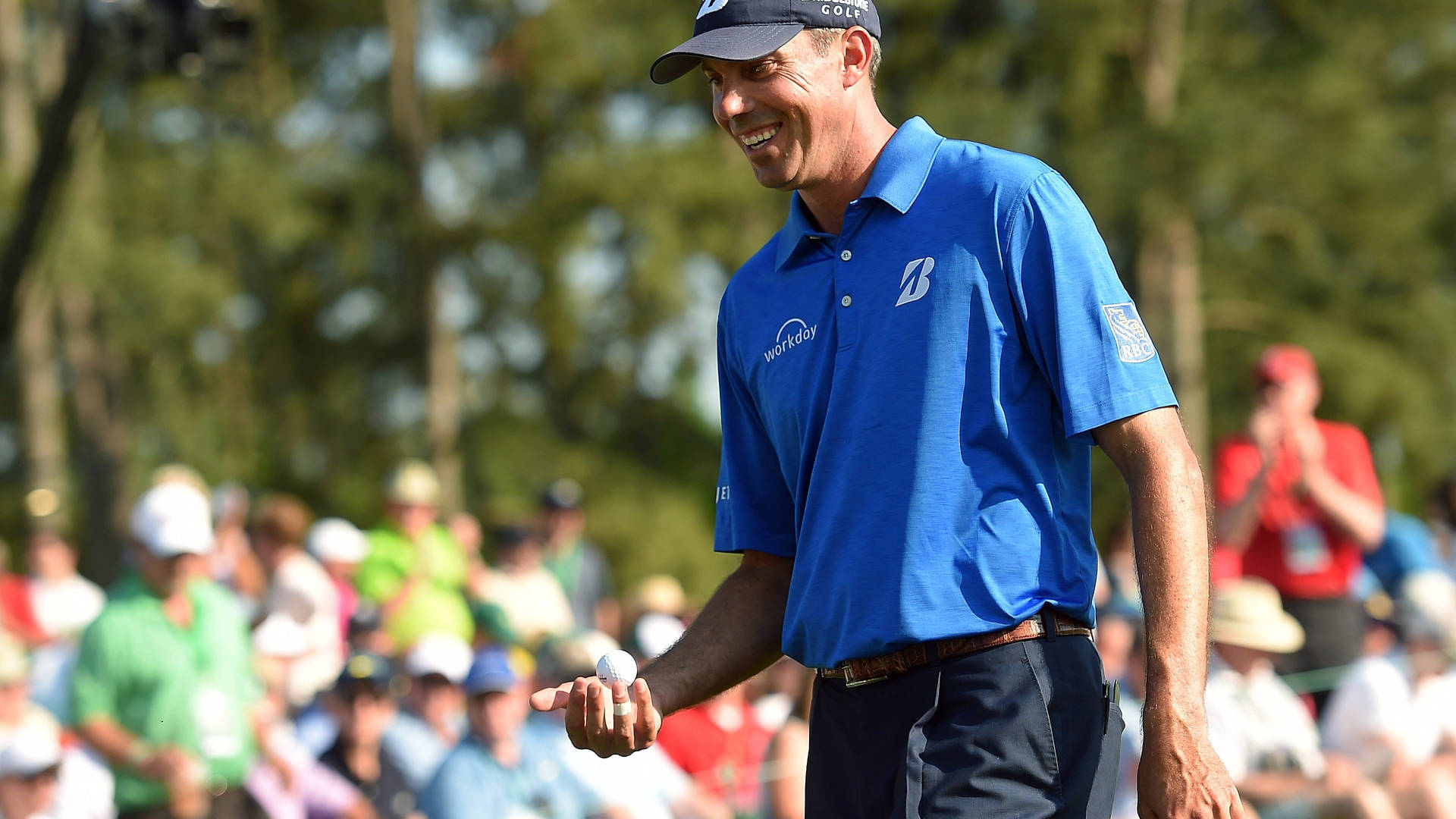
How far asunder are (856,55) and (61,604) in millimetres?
8051

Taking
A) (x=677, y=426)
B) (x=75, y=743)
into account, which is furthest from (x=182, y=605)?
(x=677, y=426)

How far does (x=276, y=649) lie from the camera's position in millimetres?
7879

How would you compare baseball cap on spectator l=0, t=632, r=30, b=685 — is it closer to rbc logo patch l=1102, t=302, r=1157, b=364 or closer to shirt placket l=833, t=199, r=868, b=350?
shirt placket l=833, t=199, r=868, b=350

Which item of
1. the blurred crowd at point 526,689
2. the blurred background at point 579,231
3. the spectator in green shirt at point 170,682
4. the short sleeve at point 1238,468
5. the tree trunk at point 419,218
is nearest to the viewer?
the spectator in green shirt at point 170,682

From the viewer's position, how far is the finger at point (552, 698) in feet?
8.82

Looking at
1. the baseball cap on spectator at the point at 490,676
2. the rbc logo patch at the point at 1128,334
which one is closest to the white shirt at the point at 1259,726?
the baseball cap on spectator at the point at 490,676

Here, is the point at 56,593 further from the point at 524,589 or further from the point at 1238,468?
the point at 1238,468

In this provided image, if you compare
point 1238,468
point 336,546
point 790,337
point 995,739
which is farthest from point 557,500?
point 995,739

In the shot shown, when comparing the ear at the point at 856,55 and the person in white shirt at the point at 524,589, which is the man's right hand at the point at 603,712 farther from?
the person in white shirt at the point at 524,589

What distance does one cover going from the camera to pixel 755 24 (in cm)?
279

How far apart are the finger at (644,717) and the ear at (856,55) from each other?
1066mm

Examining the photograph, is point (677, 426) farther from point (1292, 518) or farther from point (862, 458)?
point (862, 458)

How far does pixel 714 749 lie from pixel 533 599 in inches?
77.7

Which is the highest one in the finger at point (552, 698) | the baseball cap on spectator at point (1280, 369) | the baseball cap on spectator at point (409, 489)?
the finger at point (552, 698)
